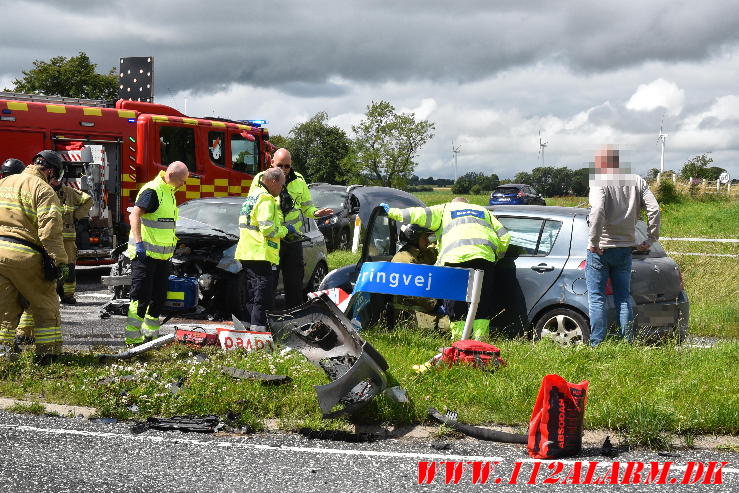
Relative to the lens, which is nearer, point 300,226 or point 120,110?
point 300,226

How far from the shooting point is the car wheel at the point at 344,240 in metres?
17.4

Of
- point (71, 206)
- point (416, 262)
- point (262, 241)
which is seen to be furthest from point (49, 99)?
point (416, 262)

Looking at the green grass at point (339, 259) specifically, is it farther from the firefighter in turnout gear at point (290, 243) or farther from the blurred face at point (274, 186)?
the blurred face at point (274, 186)

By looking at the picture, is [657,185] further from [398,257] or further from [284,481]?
[284,481]

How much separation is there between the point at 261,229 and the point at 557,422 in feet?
12.8

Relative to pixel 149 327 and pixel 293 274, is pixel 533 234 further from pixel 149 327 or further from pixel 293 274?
pixel 149 327

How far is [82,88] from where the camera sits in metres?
46.4

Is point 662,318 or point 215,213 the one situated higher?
point 215,213

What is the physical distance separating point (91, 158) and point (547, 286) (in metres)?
9.16

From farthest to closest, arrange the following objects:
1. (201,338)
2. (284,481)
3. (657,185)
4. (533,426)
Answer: (657,185) → (201,338) → (533,426) → (284,481)

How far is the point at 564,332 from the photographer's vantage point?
771 cm

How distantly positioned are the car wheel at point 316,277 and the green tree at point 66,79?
37455 mm

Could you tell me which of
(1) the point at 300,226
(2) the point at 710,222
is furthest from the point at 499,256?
(2) the point at 710,222

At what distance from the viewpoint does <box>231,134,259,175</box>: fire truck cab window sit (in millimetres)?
16938
